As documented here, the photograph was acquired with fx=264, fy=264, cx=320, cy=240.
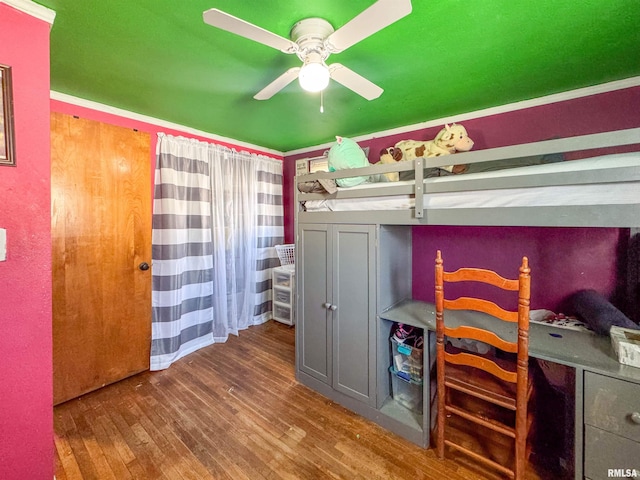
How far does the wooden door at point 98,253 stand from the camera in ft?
6.74

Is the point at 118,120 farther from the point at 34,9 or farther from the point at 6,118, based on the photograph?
the point at 6,118

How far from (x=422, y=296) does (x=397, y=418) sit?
115cm

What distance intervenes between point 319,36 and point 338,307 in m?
1.74

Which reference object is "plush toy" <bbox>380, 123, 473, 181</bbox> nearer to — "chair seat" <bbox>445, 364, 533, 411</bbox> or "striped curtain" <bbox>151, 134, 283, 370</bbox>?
"chair seat" <bbox>445, 364, 533, 411</bbox>

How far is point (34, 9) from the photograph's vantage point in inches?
47.9

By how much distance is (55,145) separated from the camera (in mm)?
1999

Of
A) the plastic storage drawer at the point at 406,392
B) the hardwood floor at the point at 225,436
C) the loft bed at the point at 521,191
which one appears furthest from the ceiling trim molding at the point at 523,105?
the hardwood floor at the point at 225,436

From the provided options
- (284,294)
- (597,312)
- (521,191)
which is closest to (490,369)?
(597,312)

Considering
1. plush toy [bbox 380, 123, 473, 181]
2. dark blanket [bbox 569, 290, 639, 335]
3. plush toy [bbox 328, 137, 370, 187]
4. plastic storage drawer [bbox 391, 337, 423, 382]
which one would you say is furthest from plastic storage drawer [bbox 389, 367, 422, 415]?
plush toy [bbox 380, 123, 473, 181]

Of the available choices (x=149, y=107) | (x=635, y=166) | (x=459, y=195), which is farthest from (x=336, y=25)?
(x=149, y=107)

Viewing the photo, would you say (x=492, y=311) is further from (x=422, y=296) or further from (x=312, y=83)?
(x=312, y=83)

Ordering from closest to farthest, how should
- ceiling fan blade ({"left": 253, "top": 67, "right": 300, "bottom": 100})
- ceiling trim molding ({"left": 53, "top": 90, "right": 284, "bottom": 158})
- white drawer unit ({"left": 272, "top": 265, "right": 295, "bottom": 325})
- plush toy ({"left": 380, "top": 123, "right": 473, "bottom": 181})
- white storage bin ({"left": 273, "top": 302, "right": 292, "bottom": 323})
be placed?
ceiling fan blade ({"left": 253, "top": 67, "right": 300, "bottom": 100})
plush toy ({"left": 380, "top": 123, "right": 473, "bottom": 181})
ceiling trim molding ({"left": 53, "top": 90, "right": 284, "bottom": 158})
white drawer unit ({"left": 272, "top": 265, "right": 295, "bottom": 325})
white storage bin ({"left": 273, "top": 302, "right": 292, "bottom": 323})

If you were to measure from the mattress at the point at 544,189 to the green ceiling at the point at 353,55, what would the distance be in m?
0.76

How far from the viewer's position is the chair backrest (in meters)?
1.30
